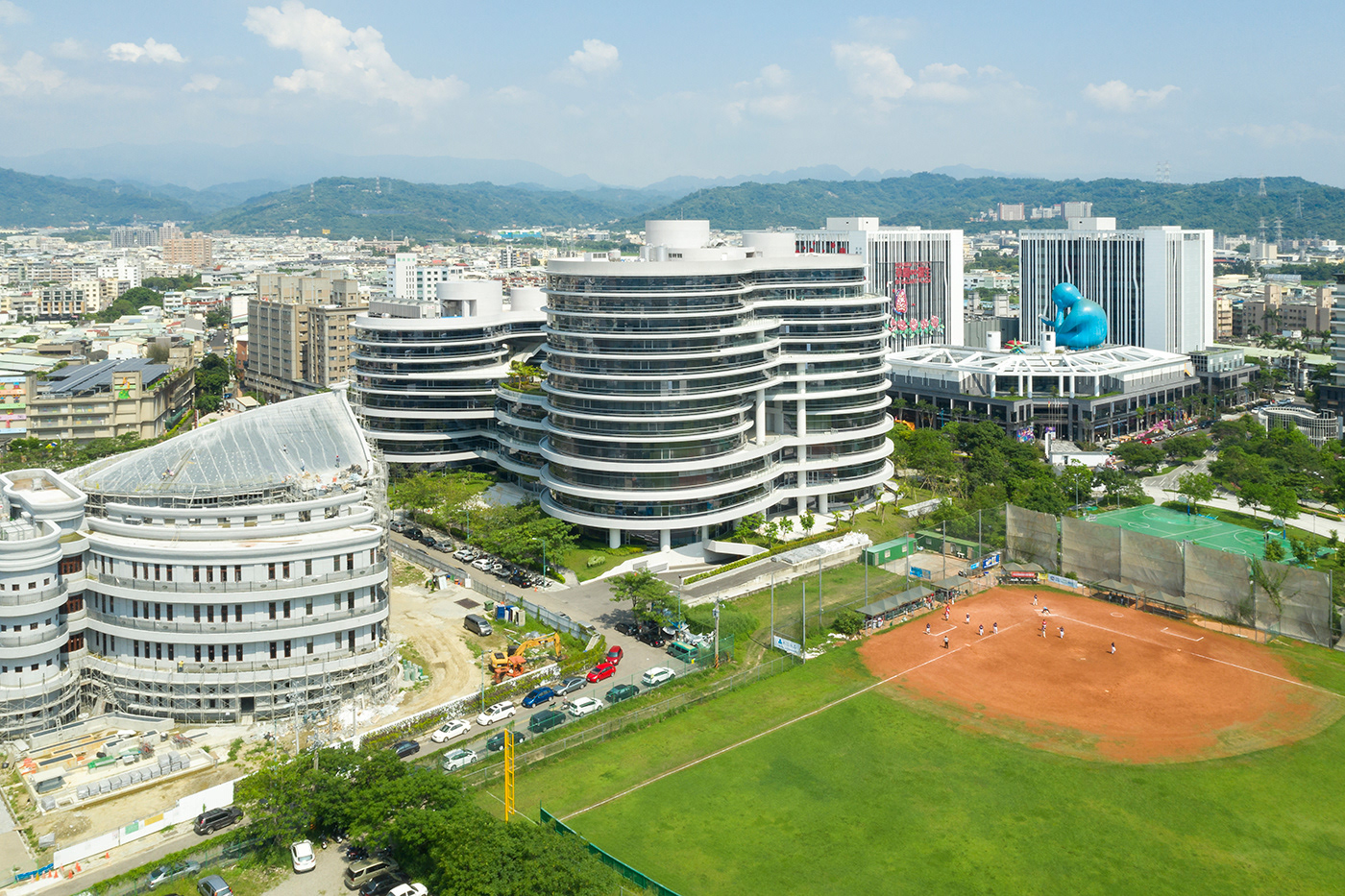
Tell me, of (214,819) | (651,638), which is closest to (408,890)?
(214,819)

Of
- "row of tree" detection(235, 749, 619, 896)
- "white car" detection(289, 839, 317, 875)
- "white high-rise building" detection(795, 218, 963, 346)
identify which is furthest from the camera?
"white high-rise building" detection(795, 218, 963, 346)

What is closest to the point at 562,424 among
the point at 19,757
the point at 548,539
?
the point at 548,539

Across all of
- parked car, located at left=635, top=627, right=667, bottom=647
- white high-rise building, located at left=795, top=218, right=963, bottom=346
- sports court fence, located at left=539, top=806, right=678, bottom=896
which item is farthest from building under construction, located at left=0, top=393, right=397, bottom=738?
white high-rise building, located at left=795, top=218, right=963, bottom=346

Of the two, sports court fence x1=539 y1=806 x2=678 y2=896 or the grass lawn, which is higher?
the grass lawn

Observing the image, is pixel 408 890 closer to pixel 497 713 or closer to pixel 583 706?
pixel 497 713

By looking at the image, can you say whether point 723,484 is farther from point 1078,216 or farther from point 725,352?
point 1078,216

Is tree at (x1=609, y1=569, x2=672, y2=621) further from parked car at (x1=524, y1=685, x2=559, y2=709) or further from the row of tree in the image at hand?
the row of tree
